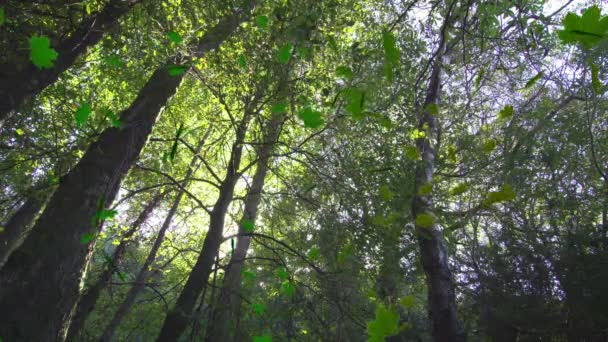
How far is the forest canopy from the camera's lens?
201 cm

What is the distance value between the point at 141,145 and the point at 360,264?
1912 mm

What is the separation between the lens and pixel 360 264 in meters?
2.90

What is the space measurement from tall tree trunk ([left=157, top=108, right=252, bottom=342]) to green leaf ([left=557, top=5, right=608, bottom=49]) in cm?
218

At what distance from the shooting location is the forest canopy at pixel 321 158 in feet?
6.58

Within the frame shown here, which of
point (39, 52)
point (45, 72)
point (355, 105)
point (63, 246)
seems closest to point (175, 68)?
point (39, 52)

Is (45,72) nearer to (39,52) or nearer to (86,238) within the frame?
(86,238)

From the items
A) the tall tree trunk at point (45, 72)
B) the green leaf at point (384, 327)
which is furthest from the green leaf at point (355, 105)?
the tall tree trunk at point (45, 72)

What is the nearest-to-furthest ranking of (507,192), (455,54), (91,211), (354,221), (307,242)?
1. (507,192)
2. (91,211)
3. (354,221)
4. (307,242)
5. (455,54)

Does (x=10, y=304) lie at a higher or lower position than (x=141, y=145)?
lower

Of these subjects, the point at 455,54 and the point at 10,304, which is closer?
the point at 10,304

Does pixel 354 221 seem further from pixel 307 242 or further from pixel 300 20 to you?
pixel 300 20

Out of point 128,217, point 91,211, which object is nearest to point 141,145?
point 91,211

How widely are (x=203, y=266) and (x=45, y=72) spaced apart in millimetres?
2033

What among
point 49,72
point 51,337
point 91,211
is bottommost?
point 51,337
